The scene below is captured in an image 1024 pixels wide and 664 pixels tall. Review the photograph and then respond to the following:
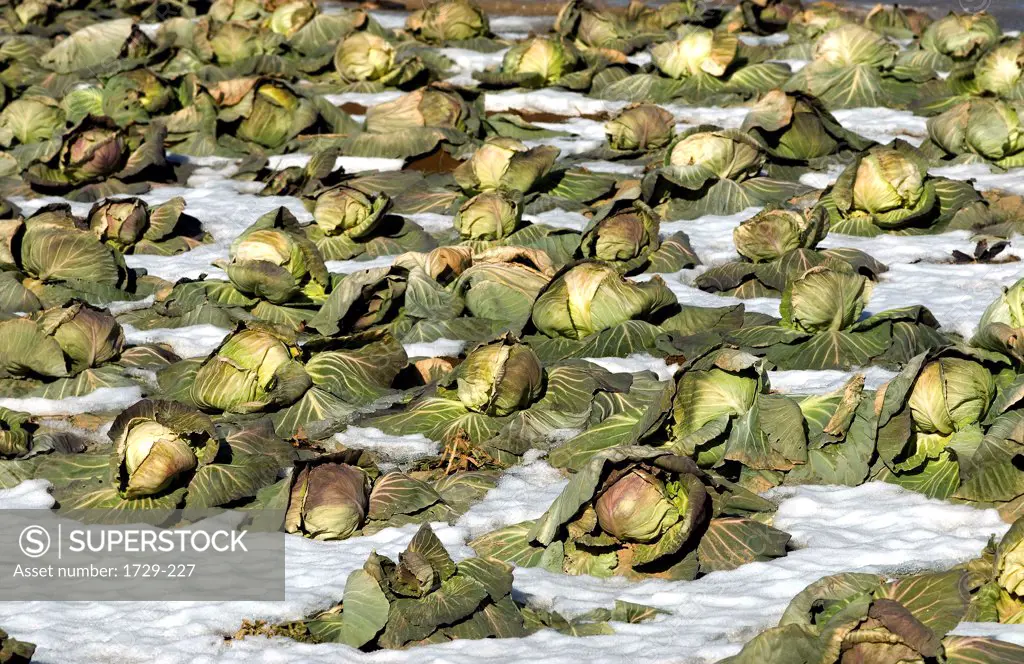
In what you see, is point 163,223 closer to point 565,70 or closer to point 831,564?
point 565,70

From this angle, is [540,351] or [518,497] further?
[540,351]

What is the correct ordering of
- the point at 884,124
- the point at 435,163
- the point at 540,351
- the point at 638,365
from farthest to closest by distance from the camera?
1. the point at 884,124
2. the point at 435,163
3. the point at 540,351
4. the point at 638,365

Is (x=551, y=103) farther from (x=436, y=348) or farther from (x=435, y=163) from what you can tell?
(x=436, y=348)

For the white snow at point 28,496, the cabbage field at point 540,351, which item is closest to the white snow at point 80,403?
the cabbage field at point 540,351

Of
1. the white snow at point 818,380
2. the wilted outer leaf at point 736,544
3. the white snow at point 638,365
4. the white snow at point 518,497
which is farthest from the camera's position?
the white snow at point 638,365

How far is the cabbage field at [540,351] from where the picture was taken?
16.5 feet

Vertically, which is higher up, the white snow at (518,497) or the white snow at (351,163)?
the white snow at (518,497)

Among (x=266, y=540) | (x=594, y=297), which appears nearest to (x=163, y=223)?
(x=594, y=297)

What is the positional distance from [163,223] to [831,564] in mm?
6243

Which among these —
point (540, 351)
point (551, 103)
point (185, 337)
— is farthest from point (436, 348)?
point (551, 103)

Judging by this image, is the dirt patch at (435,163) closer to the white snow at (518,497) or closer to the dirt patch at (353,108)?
the dirt patch at (353,108)

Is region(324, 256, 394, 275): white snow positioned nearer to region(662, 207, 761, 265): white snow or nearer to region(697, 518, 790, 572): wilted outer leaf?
region(662, 207, 761, 265): white snow

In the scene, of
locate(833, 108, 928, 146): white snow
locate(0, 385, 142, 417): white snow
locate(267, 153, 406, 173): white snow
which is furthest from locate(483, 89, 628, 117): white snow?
locate(0, 385, 142, 417): white snow

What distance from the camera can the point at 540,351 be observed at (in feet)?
25.4
